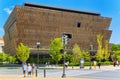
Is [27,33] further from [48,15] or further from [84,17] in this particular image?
[84,17]

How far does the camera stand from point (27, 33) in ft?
286

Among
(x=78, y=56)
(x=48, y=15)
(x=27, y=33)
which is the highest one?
(x=48, y=15)

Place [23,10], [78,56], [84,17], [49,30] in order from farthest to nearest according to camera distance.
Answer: [84,17] → [49,30] → [23,10] → [78,56]

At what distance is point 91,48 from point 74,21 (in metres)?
12.3

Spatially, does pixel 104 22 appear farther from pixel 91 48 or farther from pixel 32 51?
pixel 32 51

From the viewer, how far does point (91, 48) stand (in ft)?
330

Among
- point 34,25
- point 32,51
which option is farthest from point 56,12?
point 32,51

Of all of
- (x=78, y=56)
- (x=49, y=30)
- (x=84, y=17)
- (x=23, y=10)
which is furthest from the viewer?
(x=84, y=17)

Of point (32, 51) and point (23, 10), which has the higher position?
point (23, 10)

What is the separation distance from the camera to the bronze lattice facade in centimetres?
8612

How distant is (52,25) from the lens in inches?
3615

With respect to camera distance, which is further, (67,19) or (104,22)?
(104,22)

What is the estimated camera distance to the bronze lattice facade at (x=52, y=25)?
8612 cm

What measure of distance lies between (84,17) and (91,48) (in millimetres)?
11625
